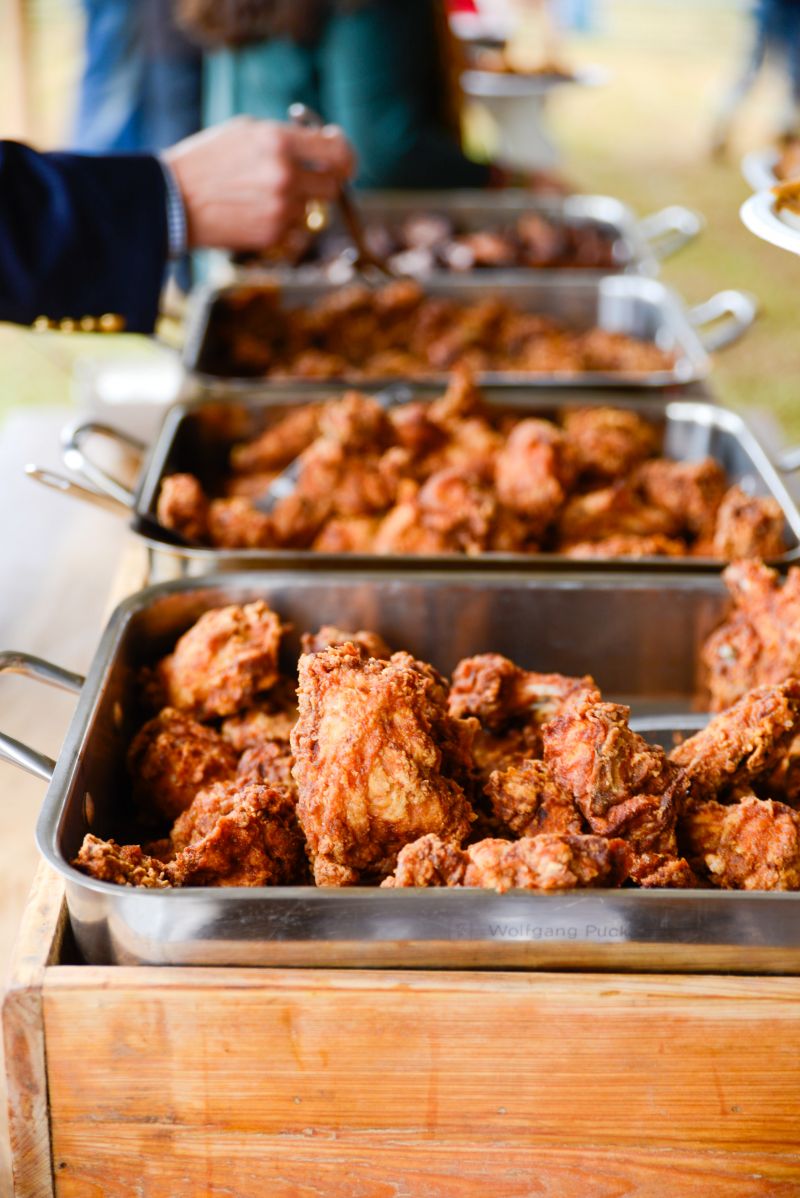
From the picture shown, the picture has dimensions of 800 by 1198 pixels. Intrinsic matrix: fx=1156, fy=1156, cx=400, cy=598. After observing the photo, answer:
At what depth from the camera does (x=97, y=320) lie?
2410 mm

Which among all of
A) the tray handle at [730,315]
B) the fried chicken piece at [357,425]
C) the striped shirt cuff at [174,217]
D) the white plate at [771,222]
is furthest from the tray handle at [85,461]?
the tray handle at [730,315]

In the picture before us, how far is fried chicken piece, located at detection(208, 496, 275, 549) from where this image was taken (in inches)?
76.1

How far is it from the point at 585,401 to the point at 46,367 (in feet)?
14.3

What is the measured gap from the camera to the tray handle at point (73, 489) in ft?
5.77

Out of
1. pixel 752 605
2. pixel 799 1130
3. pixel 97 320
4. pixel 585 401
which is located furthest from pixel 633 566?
pixel 97 320

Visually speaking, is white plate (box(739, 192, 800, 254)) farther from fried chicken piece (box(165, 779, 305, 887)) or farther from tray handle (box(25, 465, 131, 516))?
tray handle (box(25, 465, 131, 516))

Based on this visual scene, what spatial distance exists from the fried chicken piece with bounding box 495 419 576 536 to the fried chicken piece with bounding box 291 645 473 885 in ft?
2.77

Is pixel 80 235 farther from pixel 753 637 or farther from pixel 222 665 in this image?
pixel 753 637

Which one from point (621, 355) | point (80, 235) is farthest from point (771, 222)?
point (621, 355)

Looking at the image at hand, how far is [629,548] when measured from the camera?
1907mm

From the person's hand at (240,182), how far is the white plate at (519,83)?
3.31 metres

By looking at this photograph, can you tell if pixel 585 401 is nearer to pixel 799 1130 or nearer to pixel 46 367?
pixel 799 1130

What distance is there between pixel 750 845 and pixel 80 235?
177cm

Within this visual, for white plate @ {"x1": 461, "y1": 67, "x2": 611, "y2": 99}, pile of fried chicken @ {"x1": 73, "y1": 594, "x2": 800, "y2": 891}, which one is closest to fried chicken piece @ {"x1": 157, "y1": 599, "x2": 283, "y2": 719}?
pile of fried chicken @ {"x1": 73, "y1": 594, "x2": 800, "y2": 891}
